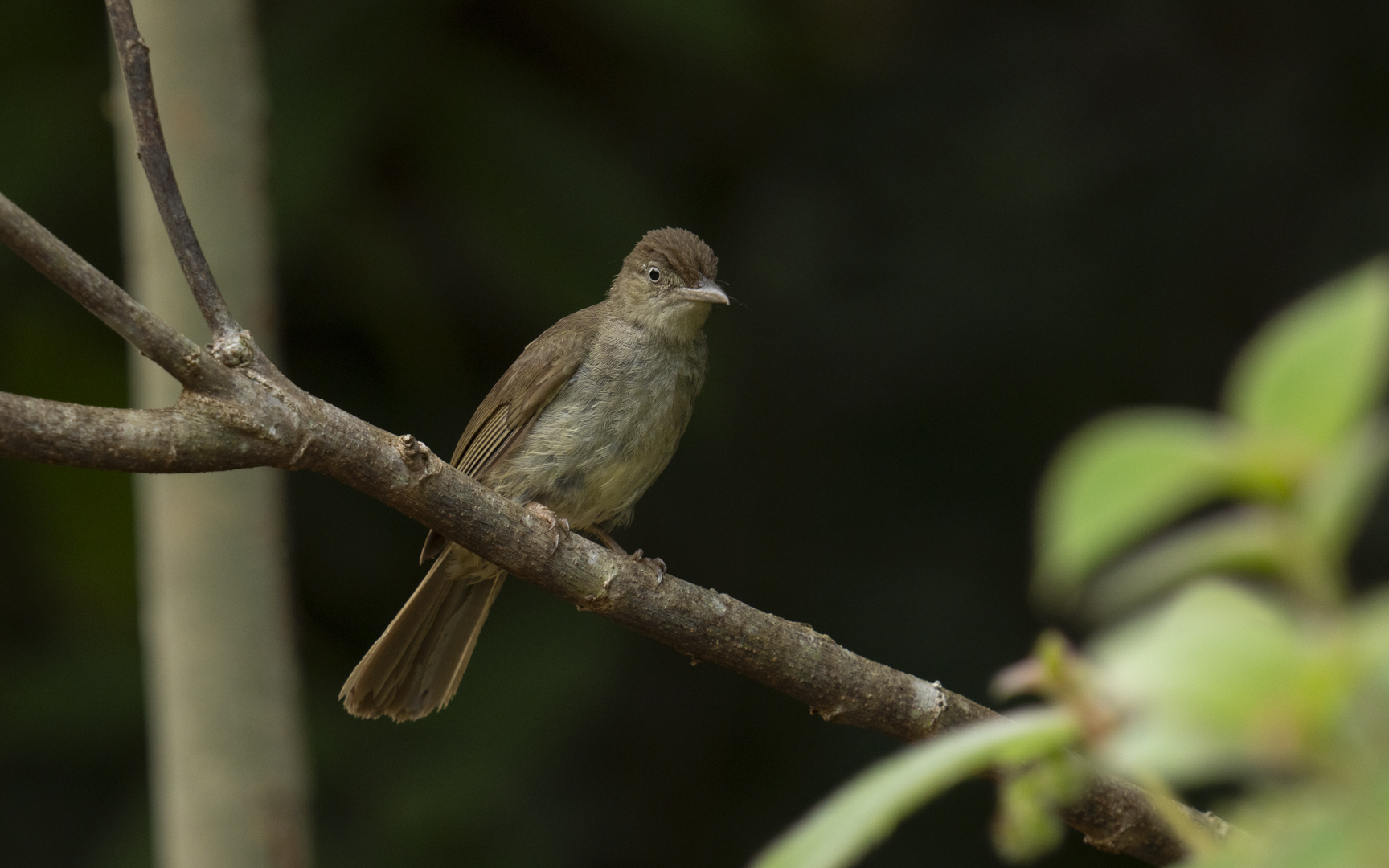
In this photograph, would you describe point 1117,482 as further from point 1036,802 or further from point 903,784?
point 1036,802

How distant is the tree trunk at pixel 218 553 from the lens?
4.07m

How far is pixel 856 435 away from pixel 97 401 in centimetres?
309

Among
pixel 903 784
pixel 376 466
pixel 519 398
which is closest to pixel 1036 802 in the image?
pixel 903 784

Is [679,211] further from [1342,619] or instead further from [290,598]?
[1342,619]

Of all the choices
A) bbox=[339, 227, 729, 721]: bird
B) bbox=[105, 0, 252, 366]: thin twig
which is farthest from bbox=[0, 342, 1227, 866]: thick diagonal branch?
bbox=[339, 227, 729, 721]: bird

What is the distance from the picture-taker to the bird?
4.14 meters

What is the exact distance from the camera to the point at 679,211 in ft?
19.5

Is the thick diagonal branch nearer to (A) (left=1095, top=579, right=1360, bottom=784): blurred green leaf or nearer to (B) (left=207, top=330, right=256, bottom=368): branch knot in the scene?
(B) (left=207, top=330, right=256, bottom=368): branch knot

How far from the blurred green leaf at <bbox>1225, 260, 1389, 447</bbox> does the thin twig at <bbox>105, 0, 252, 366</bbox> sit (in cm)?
199

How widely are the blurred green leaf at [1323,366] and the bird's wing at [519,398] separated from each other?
4.15 metres

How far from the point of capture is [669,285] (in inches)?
197

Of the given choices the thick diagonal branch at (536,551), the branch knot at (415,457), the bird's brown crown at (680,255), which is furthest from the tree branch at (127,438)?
the bird's brown crown at (680,255)

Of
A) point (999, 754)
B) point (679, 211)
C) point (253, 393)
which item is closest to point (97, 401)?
point (679, 211)

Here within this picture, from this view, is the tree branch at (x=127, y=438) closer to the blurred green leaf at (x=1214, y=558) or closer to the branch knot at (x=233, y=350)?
the branch knot at (x=233, y=350)
